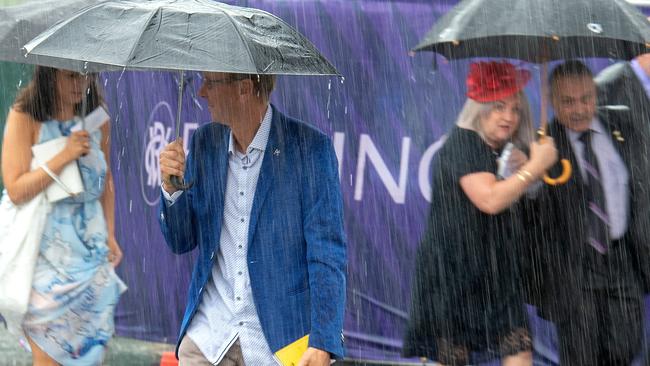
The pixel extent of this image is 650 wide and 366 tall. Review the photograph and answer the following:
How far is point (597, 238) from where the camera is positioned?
5.89 meters

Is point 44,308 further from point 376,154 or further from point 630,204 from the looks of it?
point 630,204

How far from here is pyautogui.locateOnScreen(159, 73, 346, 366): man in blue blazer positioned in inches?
185

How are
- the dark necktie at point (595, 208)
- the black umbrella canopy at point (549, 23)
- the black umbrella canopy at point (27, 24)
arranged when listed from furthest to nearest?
1. the black umbrella canopy at point (27, 24)
2. the dark necktie at point (595, 208)
3. the black umbrella canopy at point (549, 23)

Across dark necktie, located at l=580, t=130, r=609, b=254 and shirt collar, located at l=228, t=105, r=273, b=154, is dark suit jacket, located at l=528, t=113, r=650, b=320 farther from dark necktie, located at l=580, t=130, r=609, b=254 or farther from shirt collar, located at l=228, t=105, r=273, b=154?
shirt collar, located at l=228, t=105, r=273, b=154

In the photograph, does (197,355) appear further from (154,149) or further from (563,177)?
(154,149)

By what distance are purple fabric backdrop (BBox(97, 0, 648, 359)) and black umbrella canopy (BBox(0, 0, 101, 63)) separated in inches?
66.7

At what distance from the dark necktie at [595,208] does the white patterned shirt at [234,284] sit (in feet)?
6.00

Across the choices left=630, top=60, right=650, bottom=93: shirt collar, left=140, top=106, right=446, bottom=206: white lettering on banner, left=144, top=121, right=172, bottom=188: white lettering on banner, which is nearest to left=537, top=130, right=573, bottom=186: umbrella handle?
left=630, top=60, right=650, bottom=93: shirt collar

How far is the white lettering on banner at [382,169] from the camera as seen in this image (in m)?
7.51

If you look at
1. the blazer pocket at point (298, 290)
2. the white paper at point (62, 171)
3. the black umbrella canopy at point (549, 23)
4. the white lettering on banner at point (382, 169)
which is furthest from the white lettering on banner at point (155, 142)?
the blazer pocket at point (298, 290)

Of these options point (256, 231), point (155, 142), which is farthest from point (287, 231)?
point (155, 142)

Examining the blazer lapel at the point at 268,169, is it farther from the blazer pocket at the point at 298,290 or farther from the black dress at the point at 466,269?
the black dress at the point at 466,269

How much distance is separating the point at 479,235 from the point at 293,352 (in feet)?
4.94

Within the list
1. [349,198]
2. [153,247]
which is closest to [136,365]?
[153,247]
